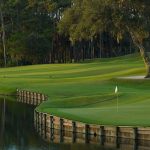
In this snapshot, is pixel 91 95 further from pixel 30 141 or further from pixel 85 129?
pixel 85 129

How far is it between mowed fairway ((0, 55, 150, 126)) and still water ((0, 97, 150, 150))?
4.96 feet

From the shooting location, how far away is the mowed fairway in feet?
121

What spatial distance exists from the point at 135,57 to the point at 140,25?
56.3 m

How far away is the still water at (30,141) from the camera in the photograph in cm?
3262

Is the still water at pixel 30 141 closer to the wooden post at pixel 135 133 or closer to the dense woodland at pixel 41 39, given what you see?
the wooden post at pixel 135 133

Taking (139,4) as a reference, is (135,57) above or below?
below

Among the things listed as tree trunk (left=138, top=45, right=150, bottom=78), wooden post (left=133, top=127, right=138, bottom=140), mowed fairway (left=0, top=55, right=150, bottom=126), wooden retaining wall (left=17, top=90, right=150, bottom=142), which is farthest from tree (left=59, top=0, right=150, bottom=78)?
wooden post (left=133, top=127, right=138, bottom=140)

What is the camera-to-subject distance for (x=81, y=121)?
36250mm

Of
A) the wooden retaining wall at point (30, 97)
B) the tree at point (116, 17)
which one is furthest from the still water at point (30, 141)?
the tree at point (116, 17)

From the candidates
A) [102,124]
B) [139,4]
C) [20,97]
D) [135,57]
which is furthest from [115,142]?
[135,57]

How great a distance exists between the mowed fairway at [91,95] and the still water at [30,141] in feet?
4.96

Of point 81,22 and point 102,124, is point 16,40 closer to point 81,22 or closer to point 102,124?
point 81,22

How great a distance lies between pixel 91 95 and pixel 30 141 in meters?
15.9

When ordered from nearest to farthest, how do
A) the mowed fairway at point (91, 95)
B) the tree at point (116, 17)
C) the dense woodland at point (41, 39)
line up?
the mowed fairway at point (91, 95) → the tree at point (116, 17) → the dense woodland at point (41, 39)
